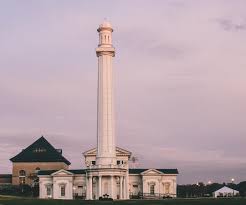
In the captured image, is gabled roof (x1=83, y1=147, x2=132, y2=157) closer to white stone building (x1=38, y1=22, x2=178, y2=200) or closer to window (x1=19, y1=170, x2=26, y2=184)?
white stone building (x1=38, y1=22, x2=178, y2=200)

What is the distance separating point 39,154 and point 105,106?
→ 34139 mm

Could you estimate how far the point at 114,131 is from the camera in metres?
102

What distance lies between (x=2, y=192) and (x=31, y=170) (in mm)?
11945

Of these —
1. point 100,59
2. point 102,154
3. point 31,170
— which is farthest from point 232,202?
point 31,170

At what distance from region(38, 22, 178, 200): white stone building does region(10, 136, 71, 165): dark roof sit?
14655mm

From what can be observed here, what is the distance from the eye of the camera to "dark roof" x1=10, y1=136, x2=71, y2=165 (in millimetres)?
126938

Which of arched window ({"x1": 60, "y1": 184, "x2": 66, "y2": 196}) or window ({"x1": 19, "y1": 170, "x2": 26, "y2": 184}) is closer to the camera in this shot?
arched window ({"x1": 60, "y1": 184, "x2": 66, "y2": 196})

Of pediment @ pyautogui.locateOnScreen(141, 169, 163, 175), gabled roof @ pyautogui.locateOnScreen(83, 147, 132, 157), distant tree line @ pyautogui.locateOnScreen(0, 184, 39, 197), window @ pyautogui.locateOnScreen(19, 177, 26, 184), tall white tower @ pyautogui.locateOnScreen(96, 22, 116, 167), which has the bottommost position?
distant tree line @ pyautogui.locateOnScreen(0, 184, 39, 197)

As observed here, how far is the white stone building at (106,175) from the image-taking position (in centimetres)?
10081

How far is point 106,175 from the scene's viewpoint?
329 feet

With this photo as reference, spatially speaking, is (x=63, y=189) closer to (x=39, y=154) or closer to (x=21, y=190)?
(x=21, y=190)

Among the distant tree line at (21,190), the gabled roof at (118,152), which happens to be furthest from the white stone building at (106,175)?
the distant tree line at (21,190)

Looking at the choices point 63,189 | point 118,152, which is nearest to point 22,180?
point 63,189

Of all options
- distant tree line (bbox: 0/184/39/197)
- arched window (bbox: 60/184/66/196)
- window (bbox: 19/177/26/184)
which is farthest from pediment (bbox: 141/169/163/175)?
window (bbox: 19/177/26/184)
